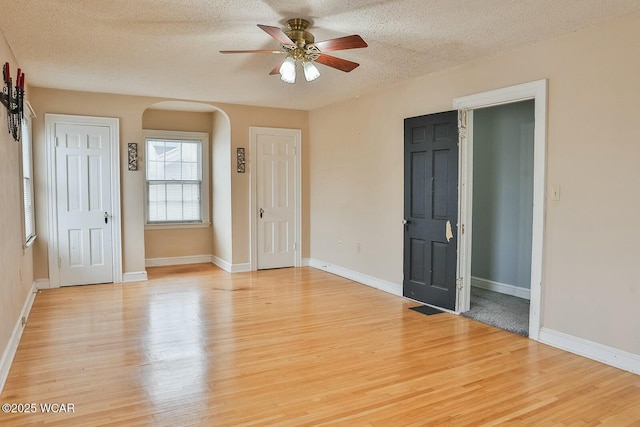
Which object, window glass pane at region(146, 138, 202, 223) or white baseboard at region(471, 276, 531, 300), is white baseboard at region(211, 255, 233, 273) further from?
white baseboard at region(471, 276, 531, 300)

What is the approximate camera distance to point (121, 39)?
11.9 ft

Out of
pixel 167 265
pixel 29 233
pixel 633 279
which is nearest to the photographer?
pixel 633 279

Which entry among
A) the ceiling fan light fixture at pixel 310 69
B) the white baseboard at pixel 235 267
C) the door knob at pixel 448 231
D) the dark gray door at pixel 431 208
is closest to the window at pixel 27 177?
the white baseboard at pixel 235 267

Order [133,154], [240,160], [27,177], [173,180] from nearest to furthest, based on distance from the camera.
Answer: [27,177] → [133,154] → [240,160] → [173,180]

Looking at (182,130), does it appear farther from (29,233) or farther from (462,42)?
(462,42)

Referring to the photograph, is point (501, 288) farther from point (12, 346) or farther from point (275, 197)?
point (12, 346)

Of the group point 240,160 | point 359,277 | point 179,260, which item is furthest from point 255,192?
point 359,277

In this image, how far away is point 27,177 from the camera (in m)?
5.09

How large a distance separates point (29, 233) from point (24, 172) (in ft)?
2.38

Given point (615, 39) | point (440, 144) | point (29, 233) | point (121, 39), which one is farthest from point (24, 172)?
point (615, 39)

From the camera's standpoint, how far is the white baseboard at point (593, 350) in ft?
10.2

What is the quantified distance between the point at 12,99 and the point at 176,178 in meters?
3.74

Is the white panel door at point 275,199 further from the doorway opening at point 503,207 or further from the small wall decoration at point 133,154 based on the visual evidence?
the doorway opening at point 503,207

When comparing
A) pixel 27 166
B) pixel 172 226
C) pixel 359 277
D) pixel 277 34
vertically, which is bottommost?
pixel 359 277
